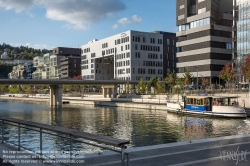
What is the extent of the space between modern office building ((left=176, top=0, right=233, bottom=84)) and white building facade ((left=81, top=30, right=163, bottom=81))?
28.1 m

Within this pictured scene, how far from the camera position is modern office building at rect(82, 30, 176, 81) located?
5012 inches

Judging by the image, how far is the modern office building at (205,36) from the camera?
306ft

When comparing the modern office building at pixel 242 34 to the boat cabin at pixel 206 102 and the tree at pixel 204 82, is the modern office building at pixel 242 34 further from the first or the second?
the boat cabin at pixel 206 102

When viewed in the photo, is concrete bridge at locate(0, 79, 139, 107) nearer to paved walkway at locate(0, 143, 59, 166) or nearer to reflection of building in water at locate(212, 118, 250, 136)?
reflection of building in water at locate(212, 118, 250, 136)

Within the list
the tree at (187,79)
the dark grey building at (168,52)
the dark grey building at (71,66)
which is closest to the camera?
the tree at (187,79)

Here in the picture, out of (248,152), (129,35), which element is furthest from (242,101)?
(129,35)

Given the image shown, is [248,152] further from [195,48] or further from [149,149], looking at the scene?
[195,48]

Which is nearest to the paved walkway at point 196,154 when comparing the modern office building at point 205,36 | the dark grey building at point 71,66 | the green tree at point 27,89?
the modern office building at point 205,36

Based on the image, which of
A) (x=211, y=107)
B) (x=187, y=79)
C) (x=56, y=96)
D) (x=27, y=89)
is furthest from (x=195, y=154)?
(x=27, y=89)

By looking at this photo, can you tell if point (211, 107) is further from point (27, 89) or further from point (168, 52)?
point (27, 89)

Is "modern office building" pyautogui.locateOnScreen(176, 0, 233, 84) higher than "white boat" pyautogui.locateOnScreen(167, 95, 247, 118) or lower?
higher

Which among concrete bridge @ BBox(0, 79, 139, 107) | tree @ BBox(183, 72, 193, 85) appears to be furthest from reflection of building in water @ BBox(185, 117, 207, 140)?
concrete bridge @ BBox(0, 79, 139, 107)

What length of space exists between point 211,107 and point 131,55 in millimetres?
79890

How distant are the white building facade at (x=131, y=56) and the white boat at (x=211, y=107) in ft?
237
